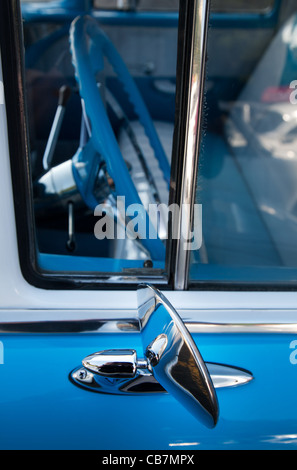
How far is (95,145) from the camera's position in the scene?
0.98 meters

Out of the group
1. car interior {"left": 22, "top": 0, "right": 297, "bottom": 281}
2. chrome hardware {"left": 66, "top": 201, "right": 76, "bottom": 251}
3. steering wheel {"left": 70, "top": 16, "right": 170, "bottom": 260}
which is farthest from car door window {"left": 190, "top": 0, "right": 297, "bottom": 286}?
chrome hardware {"left": 66, "top": 201, "right": 76, "bottom": 251}

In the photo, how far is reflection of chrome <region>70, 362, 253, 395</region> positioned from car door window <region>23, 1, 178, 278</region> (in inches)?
7.8

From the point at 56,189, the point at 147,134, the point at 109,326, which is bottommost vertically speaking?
the point at 109,326

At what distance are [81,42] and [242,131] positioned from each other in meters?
1.68

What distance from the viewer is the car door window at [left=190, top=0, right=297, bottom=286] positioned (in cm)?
94

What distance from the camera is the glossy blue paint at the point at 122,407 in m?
0.75

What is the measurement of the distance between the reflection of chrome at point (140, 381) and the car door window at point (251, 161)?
7.3 inches

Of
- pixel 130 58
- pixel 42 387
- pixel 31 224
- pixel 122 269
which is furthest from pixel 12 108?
pixel 130 58

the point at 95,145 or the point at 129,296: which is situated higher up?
the point at 95,145

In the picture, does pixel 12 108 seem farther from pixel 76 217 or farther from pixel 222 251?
pixel 222 251

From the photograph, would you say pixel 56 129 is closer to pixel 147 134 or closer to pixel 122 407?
pixel 147 134

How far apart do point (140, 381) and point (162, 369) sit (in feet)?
0.48

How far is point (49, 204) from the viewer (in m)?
1.13

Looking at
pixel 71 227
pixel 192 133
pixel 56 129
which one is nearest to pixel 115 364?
pixel 192 133
